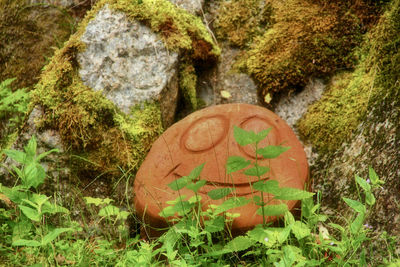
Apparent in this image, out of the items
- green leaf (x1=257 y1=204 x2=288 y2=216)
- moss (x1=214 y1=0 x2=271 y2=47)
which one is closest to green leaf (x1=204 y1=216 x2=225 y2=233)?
green leaf (x1=257 y1=204 x2=288 y2=216)

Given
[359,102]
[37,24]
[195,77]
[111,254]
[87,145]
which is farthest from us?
[37,24]

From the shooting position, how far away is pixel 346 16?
3725 millimetres

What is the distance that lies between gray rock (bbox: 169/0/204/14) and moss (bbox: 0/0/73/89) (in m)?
1.20

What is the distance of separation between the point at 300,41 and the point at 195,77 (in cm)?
98

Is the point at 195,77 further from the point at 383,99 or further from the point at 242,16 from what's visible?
the point at 383,99

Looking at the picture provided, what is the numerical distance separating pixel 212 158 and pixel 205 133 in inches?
9.2

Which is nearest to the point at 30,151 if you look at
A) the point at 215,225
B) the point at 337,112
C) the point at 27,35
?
the point at 215,225

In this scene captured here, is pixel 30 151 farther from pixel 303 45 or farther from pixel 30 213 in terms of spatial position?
pixel 303 45

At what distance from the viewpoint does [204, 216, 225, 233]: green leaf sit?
2.34m

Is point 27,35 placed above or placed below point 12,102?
above

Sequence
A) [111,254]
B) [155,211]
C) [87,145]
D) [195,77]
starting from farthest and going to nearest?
[195,77] → [87,145] → [155,211] → [111,254]

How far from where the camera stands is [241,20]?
431cm

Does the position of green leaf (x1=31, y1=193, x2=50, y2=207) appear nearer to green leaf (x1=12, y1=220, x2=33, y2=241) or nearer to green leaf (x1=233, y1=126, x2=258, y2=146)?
green leaf (x1=12, y1=220, x2=33, y2=241)

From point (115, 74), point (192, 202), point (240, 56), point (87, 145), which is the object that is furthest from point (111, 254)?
point (240, 56)
